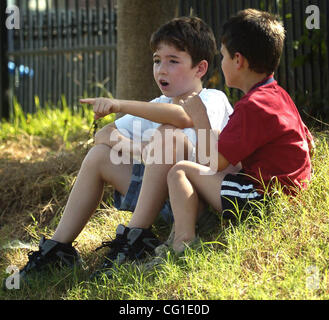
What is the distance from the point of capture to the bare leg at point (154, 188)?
3.27 metres

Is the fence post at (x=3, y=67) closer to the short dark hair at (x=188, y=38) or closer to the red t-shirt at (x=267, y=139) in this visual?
the short dark hair at (x=188, y=38)

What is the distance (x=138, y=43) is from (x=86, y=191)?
1.93m

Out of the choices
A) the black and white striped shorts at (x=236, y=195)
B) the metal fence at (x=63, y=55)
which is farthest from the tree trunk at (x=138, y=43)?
the metal fence at (x=63, y=55)

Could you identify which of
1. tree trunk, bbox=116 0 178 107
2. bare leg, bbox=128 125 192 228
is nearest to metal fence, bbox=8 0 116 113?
tree trunk, bbox=116 0 178 107

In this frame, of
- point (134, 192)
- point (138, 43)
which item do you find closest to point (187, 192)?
point (134, 192)

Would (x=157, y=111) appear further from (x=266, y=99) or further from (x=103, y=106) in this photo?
(x=266, y=99)

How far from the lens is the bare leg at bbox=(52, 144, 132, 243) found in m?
3.54

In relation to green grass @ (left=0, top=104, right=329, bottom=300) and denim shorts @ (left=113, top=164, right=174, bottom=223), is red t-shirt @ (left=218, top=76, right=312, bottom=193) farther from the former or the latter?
denim shorts @ (left=113, top=164, right=174, bottom=223)

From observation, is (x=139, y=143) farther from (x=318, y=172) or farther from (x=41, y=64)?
(x=41, y=64)

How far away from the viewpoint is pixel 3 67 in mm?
8320

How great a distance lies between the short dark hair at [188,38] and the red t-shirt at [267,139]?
A: 21.1 inches

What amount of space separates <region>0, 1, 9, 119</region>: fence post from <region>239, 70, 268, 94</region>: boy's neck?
210 inches

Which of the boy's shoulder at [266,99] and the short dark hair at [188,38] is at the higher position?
the short dark hair at [188,38]

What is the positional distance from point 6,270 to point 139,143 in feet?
3.35
